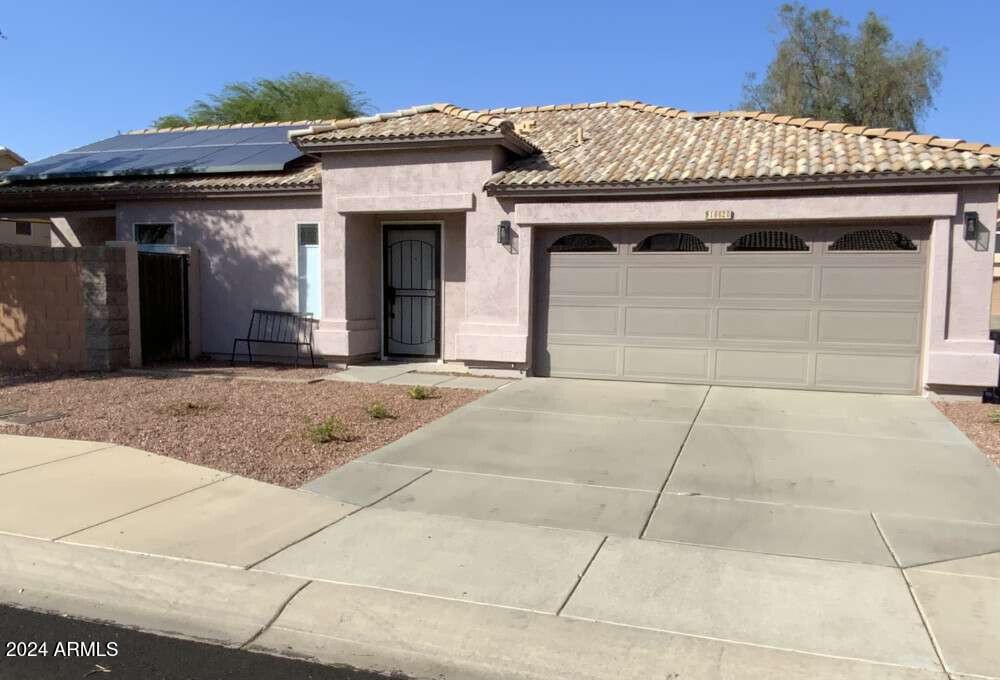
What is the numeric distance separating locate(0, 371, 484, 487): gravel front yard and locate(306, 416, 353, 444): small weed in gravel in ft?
0.24

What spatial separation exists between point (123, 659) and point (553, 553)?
273 centimetres

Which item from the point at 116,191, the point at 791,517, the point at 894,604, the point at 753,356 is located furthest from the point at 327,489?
the point at 116,191

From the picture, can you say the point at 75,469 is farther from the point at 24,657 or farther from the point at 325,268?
the point at 325,268

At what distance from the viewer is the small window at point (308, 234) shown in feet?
48.2

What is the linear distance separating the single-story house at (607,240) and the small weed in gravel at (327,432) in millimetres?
4285

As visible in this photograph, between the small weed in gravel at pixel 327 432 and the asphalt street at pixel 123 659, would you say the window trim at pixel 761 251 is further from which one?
the asphalt street at pixel 123 659

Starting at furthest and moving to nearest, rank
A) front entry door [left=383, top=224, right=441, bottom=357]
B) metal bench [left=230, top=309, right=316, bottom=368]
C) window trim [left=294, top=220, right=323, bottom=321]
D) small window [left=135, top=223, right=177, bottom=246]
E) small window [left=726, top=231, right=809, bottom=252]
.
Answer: small window [left=135, top=223, right=177, bottom=246]
metal bench [left=230, top=309, right=316, bottom=368]
front entry door [left=383, top=224, right=441, bottom=357]
window trim [left=294, top=220, right=323, bottom=321]
small window [left=726, top=231, right=809, bottom=252]

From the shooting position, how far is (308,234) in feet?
48.5

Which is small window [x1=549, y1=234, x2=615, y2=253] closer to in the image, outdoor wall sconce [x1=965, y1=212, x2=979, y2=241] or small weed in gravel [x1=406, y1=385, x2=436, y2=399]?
small weed in gravel [x1=406, y1=385, x2=436, y2=399]

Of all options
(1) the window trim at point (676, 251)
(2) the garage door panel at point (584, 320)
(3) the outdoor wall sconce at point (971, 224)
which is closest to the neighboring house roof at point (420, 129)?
(1) the window trim at point (676, 251)

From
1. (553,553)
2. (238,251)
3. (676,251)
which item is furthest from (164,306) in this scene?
(553,553)

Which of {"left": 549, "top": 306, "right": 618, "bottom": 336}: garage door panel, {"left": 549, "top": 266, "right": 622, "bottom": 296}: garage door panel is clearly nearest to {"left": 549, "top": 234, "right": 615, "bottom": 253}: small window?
{"left": 549, "top": 266, "right": 622, "bottom": 296}: garage door panel

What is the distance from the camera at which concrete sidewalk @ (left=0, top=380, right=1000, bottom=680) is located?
4.25 meters

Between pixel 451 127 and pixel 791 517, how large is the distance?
29.0 feet
